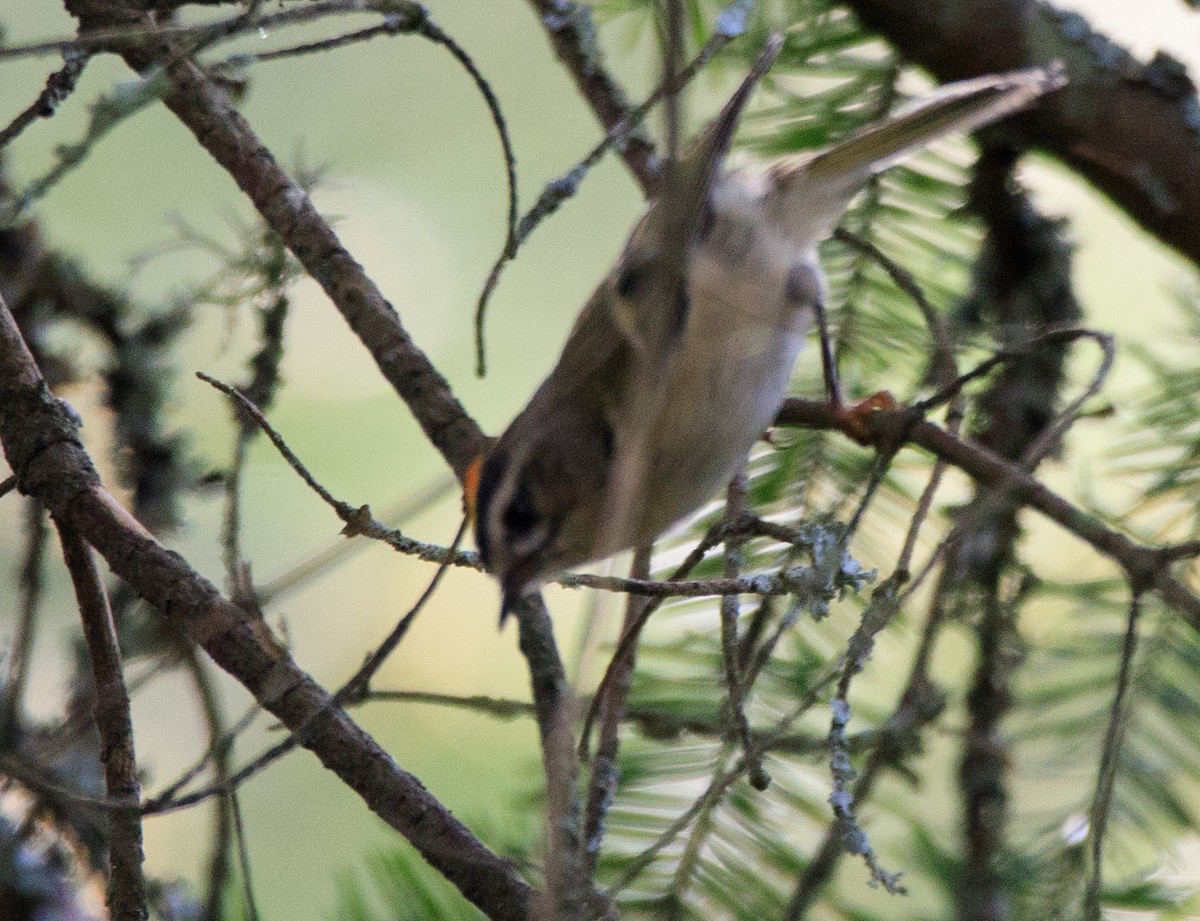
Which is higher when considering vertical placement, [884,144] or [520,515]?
[884,144]

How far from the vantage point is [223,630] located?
1.42m

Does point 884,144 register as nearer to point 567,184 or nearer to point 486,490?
point 567,184

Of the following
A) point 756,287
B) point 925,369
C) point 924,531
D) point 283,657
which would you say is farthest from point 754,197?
point 283,657

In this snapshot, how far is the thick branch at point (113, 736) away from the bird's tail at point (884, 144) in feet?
4.22

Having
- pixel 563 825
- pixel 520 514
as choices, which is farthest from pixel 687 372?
pixel 563 825

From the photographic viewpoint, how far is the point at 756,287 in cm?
217

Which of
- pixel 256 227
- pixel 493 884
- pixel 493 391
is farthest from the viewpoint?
pixel 493 391

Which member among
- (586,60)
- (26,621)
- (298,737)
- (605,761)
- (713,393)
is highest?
(586,60)

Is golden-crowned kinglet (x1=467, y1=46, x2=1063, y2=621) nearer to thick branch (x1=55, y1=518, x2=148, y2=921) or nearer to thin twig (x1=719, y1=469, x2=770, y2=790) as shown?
thin twig (x1=719, y1=469, x2=770, y2=790)

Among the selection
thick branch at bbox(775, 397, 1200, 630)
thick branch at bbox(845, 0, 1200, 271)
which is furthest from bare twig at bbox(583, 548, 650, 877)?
thick branch at bbox(845, 0, 1200, 271)

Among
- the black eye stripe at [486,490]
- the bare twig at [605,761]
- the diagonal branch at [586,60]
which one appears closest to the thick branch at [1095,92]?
the diagonal branch at [586,60]

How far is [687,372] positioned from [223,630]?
2.38ft

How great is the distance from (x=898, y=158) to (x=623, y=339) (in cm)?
60

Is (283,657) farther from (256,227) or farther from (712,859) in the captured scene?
(256,227)
